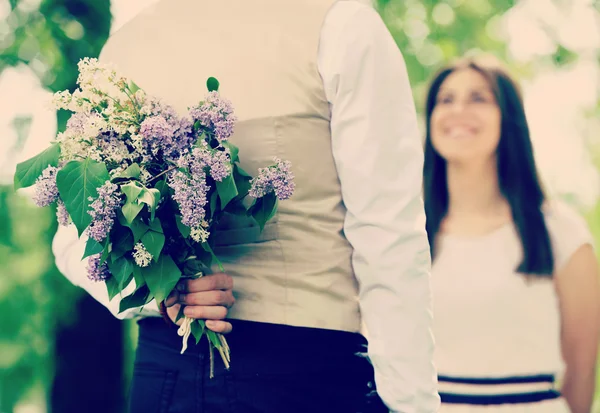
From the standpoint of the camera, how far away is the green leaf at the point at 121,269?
5.65 feet

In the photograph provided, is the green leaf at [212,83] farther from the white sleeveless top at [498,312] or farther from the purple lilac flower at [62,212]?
the white sleeveless top at [498,312]

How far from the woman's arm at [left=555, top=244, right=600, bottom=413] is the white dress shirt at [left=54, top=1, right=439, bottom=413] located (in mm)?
2322

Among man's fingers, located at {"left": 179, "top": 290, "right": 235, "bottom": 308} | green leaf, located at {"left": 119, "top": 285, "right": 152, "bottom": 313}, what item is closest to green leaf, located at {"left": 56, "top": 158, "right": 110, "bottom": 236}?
green leaf, located at {"left": 119, "top": 285, "right": 152, "bottom": 313}

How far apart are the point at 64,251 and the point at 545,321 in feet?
8.75

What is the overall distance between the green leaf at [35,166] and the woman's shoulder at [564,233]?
2.98 metres

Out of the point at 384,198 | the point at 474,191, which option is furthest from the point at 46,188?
the point at 474,191

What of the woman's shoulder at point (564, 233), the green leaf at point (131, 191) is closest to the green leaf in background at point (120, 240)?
the green leaf at point (131, 191)

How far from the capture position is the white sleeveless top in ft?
12.5

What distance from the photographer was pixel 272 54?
6.36 feet

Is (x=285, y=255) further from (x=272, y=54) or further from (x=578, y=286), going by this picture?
(x=578, y=286)

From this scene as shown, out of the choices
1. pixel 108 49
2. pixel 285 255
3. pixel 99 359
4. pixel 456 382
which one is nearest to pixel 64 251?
pixel 108 49

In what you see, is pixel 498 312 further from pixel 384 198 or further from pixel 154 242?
pixel 154 242

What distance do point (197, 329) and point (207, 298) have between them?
0.29 ft

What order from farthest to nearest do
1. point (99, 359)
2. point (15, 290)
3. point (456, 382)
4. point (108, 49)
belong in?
1. point (15, 290)
2. point (99, 359)
3. point (456, 382)
4. point (108, 49)
